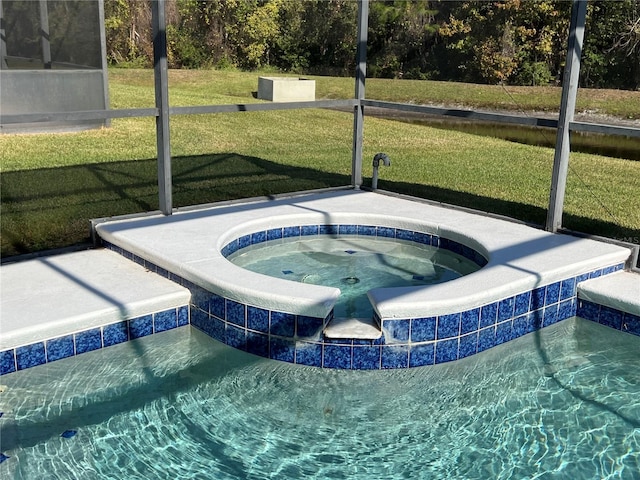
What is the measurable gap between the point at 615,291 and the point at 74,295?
341 cm

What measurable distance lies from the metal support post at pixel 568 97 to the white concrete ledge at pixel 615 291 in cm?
A: 76

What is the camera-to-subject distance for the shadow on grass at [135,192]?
19.6 feet

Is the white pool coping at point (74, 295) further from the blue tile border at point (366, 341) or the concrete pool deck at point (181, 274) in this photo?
the blue tile border at point (366, 341)

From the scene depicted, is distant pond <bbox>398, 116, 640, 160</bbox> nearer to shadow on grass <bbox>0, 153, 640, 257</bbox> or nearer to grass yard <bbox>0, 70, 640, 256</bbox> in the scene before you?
grass yard <bbox>0, 70, 640, 256</bbox>

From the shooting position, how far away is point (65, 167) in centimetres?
870

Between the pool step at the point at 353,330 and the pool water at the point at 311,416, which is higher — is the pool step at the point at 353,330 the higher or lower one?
the higher one

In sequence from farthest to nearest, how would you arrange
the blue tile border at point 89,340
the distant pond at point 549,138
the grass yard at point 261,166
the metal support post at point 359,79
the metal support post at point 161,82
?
1. the distant pond at point 549,138
2. the grass yard at point 261,166
3. the metal support post at point 359,79
4. the metal support post at point 161,82
5. the blue tile border at point 89,340

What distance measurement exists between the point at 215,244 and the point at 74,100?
732 cm

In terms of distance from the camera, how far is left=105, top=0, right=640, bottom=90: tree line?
22.5 feet

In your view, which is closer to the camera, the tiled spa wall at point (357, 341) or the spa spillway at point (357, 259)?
the tiled spa wall at point (357, 341)

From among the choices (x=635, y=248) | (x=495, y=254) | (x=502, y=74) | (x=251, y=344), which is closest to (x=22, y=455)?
(x=251, y=344)

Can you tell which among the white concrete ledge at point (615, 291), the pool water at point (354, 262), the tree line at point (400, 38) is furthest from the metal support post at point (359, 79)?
the white concrete ledge at point (615, 291)

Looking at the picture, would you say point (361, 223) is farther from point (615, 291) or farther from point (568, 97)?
point (615, 291)

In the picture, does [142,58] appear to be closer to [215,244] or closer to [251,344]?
[215,244]
